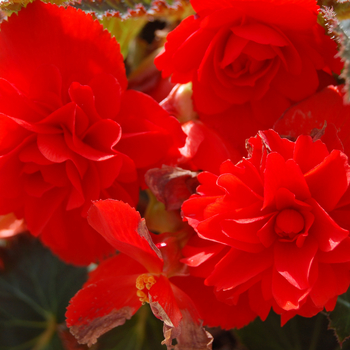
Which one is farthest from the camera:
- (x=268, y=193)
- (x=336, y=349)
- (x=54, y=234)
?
(x=336, y=349)

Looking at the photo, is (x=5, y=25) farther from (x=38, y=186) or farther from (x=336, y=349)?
(x=336, y=349)

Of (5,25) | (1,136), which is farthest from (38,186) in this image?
(5,25)

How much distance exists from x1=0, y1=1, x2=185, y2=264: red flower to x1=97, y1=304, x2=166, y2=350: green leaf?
0.27 meters

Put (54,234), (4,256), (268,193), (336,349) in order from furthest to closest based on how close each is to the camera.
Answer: (4,256)
(336,349)
(54,234)
(268,193)

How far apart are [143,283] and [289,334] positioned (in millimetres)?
312

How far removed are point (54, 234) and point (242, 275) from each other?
227 mm

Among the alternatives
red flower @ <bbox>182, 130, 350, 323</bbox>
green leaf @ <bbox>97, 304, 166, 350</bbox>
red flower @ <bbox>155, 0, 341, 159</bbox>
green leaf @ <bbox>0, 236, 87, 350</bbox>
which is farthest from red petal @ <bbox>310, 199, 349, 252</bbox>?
green leaf @ <bbox>0, 236, 87, 350</bbox>

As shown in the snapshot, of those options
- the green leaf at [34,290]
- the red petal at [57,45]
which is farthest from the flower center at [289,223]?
the green leaf at [34,290]

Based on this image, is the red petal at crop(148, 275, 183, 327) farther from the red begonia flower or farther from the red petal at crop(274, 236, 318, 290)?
the red petal at crop(274, 236, 318, 290)

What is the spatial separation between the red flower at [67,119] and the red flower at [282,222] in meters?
0.09

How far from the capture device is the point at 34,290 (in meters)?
0.70

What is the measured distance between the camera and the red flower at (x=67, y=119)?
15.2 inches

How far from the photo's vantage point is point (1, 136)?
0.38 metres

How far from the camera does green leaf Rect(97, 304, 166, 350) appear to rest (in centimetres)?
60
